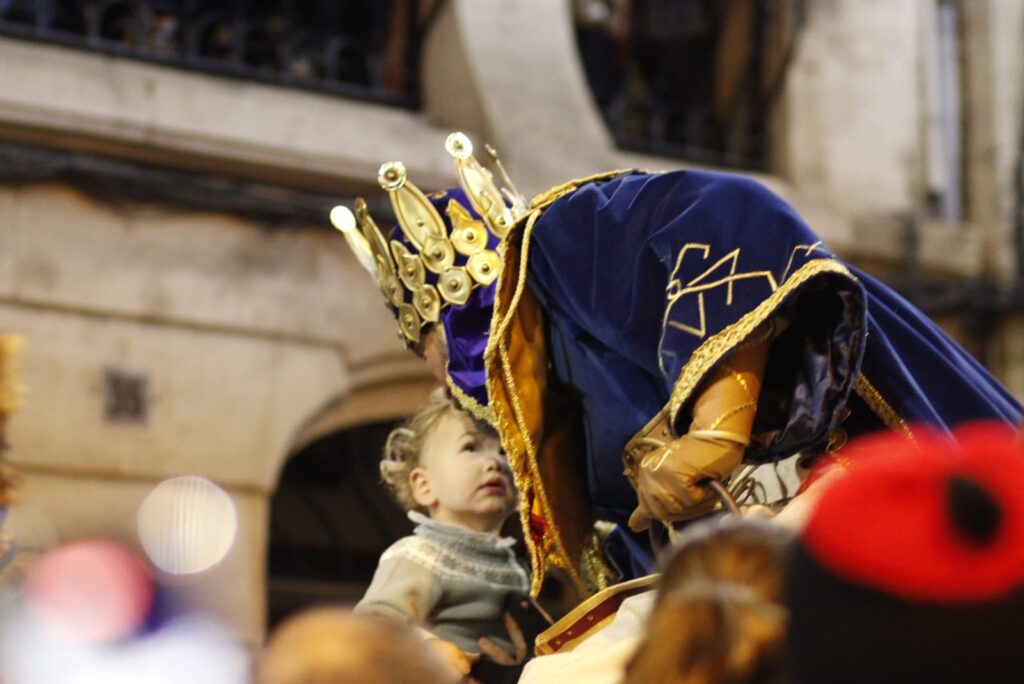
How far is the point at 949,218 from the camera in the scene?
23.9ft

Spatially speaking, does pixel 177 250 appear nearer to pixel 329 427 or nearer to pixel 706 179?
pixel 329 427

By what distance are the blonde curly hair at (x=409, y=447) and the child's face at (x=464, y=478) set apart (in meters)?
0.03

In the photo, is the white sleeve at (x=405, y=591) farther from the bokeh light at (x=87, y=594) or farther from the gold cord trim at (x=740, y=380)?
the gold cord trim at (x=740, y=380)

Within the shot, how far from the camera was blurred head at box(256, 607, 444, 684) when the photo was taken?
152cm

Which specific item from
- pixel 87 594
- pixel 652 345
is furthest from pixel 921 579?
pixel 87 594

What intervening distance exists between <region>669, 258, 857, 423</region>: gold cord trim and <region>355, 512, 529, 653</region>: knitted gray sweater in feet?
3.13

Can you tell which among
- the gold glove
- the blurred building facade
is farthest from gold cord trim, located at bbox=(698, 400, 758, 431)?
the blurred building facade

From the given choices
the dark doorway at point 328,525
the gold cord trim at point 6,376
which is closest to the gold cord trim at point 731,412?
the gold cord trim at point 6,376

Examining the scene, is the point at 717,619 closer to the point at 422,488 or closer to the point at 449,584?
the point at 449,584

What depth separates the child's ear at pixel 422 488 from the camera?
3395 millimetres

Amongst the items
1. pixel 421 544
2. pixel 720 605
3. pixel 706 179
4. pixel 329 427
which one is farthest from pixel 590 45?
pixel 720 605

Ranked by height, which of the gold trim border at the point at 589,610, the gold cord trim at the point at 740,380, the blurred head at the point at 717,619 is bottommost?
the gold trim border at the point at 589,610

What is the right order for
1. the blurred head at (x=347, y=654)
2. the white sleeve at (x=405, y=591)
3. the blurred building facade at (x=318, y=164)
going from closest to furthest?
the blurred head at (x=347, y=654) → the white sleeve at (x=405, y=591) → the blurred building facade at (x=318, y=164)

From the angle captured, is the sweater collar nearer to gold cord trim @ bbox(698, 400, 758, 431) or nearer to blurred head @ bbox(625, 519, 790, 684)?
gold cord trim @ bbox(698, 400, 758, 431)
